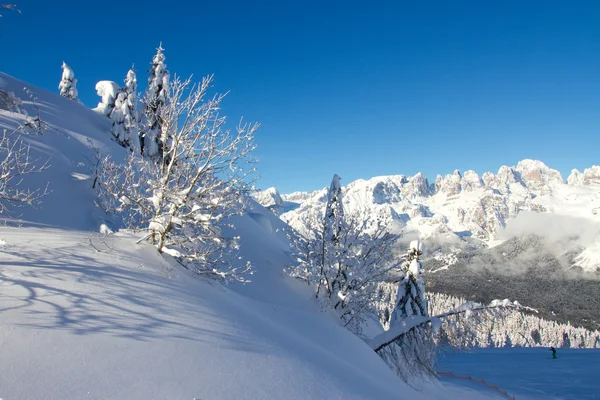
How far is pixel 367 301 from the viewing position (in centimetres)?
1659

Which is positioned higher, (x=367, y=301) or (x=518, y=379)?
(x=367, y=301)

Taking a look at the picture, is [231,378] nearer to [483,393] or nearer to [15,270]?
[15,270]

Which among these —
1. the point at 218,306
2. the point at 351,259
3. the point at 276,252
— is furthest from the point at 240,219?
the point at 218,306

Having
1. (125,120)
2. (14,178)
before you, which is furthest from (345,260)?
(125,120)

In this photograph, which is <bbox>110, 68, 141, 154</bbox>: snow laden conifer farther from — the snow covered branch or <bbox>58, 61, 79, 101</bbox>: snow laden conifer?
the snow covered branch

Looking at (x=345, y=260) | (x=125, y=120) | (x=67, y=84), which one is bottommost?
(x=345, y=260)

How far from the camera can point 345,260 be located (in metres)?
16.1

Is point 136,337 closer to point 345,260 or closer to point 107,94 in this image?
point 345,260

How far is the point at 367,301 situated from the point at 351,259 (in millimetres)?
2311

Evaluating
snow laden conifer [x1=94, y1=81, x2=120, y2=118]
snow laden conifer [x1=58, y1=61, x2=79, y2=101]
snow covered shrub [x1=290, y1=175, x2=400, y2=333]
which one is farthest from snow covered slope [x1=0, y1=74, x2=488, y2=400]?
snow laden conifer [x1=58, y1=61, x2=79, y2=101]

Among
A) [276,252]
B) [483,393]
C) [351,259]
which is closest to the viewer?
[351,259]

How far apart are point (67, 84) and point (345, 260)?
41.0 metres

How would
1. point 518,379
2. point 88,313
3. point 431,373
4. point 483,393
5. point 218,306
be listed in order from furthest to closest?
point 518,379, point 483,393, point 431,373, point 218,306, point 88,313

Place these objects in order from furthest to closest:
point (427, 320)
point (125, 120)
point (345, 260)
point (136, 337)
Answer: point (125, 120)
point (345, 260)
point (427, 320)
point (136, 337)
